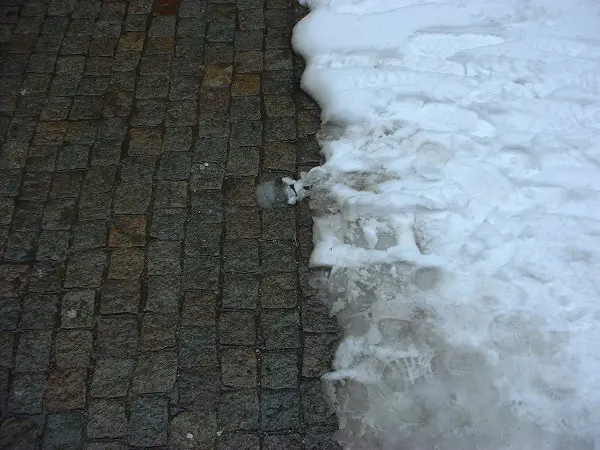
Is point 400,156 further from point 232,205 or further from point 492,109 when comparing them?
point 232,205

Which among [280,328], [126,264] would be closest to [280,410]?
[280,328]

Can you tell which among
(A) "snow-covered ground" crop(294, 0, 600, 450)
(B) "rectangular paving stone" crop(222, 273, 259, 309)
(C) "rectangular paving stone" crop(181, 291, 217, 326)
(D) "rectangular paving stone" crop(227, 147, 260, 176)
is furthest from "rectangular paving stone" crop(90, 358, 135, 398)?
(D) "rectangular paving stone" crop(227, 147, 260, 176)

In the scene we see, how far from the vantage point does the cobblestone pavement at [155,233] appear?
9.89ft

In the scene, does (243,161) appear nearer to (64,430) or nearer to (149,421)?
(149,421)

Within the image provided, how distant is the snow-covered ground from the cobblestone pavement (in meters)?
0.24

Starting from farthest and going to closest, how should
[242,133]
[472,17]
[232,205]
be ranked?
[472,17]
[242,133]
[232,205]

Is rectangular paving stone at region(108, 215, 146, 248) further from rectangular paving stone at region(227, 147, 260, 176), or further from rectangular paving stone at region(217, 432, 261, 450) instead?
rectangular paving stone at region(217, 432, 261, 450)

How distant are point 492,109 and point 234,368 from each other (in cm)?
224

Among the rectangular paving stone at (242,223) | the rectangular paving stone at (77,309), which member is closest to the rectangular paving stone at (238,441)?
the rectangular paving stone at (77,309)

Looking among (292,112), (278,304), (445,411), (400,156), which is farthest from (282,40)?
(445,411)

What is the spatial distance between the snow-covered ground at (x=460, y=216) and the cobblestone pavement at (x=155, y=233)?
236 mm

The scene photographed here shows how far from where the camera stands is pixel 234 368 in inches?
122

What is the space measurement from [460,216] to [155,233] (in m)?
1.74

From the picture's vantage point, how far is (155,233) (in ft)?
11.6
